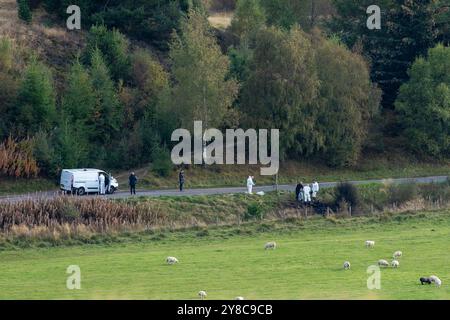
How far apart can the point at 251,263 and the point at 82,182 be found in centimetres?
2260

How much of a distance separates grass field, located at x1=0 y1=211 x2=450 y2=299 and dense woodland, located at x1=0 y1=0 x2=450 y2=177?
676 inches

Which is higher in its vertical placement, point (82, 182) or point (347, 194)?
point (82, 182)

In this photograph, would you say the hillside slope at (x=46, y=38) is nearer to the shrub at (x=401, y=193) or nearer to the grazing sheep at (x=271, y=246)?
the shrub at (x=401, y=193)

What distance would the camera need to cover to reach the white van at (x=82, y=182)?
224 ft

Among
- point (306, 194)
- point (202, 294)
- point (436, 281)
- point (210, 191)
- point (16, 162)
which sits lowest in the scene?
point (202, 294)

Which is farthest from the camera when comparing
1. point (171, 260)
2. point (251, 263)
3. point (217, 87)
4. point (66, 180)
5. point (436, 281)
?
point (217, 87)

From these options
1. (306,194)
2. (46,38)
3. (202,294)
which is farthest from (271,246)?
(46,38)

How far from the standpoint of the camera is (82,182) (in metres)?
68.6

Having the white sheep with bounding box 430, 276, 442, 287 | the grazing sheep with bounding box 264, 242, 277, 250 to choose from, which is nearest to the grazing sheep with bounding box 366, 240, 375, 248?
the grazing sheep with bounding box 264, 242, 277, 250

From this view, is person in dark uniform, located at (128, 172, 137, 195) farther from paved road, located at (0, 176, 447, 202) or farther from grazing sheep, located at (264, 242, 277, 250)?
grazing sheep, located at (264, 242, 277, 250)

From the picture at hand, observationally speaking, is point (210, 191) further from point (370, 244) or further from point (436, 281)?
point (436, 281)

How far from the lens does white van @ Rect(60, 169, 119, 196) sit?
68.3 m

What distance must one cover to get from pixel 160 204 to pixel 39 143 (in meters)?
12.6

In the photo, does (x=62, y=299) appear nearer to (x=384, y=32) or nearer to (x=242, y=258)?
(x=242, y=258)
